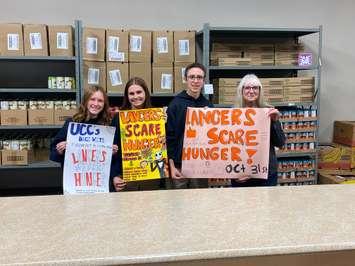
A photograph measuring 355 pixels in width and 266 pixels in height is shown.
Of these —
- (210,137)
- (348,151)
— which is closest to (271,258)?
(210,137)

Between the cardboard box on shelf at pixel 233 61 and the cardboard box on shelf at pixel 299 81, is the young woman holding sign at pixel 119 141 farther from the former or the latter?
the cardboard box on shelf at pixel 299 81

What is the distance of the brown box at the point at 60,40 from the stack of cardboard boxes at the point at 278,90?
166cm

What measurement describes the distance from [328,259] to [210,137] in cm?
159

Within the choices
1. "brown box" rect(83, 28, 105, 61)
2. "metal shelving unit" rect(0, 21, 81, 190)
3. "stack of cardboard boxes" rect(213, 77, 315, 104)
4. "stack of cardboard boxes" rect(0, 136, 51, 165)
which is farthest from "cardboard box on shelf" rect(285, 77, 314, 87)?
"stack of cardboard boxes" rect(0, 136, 51, 165)

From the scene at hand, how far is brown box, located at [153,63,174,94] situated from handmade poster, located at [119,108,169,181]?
5.18 ft

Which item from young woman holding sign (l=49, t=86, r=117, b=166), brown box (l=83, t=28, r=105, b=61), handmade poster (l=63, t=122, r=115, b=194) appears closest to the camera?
handmade poster (l=63, t=122, r=115, b=194)

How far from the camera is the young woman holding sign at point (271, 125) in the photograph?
2643 millimetres

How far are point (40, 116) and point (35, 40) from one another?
2.55 feet

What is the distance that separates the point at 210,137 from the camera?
2.67 meters

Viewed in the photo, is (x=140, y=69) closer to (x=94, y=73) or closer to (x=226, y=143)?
(x=94, y=73)

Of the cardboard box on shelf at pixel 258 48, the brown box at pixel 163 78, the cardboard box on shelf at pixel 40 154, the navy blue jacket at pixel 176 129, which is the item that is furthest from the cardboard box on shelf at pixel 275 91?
the cardboard box on shelf at pixel 40 154

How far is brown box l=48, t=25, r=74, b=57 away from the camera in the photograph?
156 inches

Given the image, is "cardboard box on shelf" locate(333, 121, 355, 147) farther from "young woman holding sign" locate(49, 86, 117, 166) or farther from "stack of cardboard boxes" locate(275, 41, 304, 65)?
"young woman holding sign" locate(49, 86, 117, 166)

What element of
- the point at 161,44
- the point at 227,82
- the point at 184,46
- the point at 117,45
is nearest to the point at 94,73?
the point at 117,45
